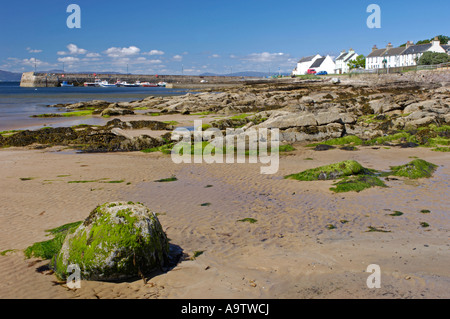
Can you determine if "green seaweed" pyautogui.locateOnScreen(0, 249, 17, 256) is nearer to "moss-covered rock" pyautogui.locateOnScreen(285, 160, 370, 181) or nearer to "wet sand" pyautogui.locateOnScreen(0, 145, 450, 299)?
"wet sand" pyautogui.locateOnScreen(0, 145, 450, 299)

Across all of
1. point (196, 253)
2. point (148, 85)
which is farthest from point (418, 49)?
point (196, 253)

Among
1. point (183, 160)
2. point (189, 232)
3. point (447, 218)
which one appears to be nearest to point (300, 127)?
point (183, 160)

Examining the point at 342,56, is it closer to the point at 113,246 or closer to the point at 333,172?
the point at 333,172

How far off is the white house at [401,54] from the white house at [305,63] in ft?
107

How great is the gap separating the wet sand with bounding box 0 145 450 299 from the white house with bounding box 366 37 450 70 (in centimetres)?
8790

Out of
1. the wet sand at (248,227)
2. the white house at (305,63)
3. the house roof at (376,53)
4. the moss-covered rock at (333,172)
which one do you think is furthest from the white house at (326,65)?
the moss-covered rock at (333,172)

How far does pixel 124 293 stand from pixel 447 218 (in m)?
7.16

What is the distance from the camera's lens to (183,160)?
53.2 feet

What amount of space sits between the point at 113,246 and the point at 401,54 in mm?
105266

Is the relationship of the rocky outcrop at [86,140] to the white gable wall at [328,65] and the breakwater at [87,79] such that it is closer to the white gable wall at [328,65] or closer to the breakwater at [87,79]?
the breakwater at [87,79]

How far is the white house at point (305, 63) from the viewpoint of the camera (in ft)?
472

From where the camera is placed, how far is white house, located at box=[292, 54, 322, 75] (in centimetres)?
14388

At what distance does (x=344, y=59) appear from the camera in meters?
132
